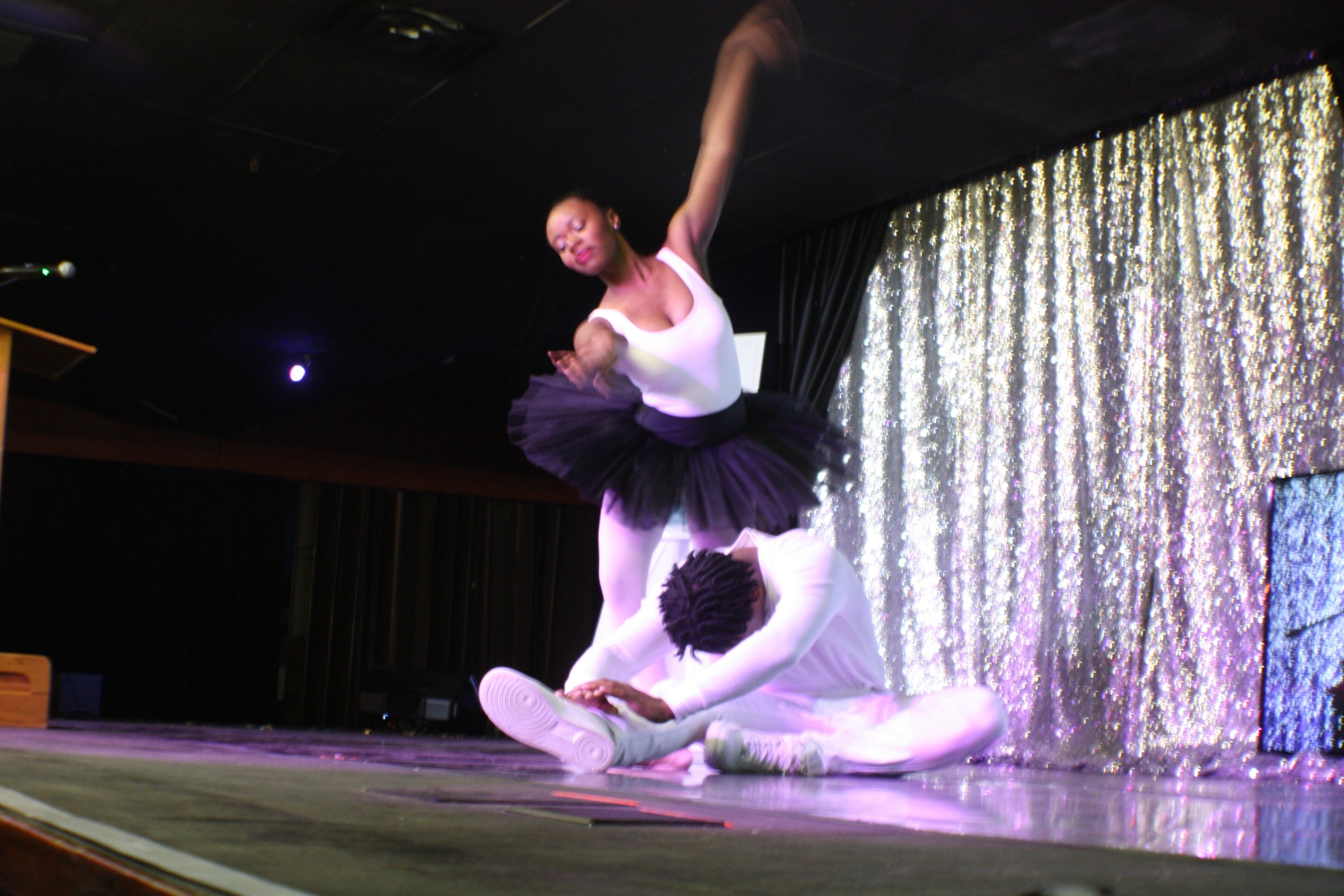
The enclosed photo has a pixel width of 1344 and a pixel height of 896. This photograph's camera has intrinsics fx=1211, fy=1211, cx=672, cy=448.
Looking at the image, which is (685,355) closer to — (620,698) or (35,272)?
(620,698)

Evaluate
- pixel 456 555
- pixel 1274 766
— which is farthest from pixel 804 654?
pixel 456 555

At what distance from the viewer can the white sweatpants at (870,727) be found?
2.12 meters

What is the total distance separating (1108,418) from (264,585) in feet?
17.9

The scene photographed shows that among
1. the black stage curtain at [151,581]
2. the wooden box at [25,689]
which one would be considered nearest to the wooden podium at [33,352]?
the wooden box at [25,689]

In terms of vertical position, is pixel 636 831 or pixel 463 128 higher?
pixel 463 128

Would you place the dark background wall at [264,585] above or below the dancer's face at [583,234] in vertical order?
below

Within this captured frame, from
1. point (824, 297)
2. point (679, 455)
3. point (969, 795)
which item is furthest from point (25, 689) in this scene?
point (824, 297)

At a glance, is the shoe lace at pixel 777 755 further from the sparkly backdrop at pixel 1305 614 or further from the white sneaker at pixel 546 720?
the sparkly backdrop at pixel 1305 614

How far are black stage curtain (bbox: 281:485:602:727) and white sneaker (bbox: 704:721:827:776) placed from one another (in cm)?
559

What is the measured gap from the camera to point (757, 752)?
213cm

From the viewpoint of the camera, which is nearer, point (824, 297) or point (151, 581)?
point (824, 297)

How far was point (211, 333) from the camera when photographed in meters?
6.03

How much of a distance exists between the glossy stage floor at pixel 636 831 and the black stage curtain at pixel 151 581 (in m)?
5.52

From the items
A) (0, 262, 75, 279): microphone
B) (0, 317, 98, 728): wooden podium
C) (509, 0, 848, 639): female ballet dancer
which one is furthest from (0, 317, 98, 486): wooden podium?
(509, 0, 848, 639): female ballet dancer
